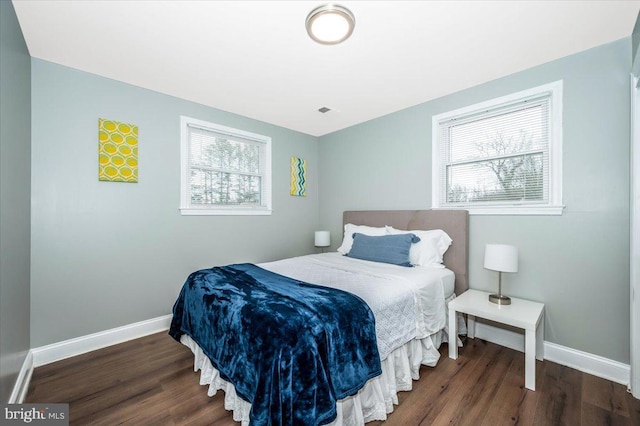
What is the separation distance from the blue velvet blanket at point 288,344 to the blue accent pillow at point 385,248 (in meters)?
1.14

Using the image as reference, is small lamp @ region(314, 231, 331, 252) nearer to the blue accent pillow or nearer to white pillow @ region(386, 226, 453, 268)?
the blue accent pillow

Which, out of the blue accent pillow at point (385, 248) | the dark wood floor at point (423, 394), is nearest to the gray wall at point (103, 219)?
the dark wood floor at point (423, 394)

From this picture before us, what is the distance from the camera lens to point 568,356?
7.43 feet

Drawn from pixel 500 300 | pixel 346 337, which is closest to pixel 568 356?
pixel 500 300

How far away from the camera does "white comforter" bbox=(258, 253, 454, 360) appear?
6.16ft

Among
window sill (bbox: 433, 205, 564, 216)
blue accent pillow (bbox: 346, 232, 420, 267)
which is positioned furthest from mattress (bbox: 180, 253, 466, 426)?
window sill (bbox: 433, 205, 564, 216)

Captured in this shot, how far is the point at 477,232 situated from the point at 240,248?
112 inches

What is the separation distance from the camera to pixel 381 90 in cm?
294

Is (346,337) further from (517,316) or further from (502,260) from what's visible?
(502,260)

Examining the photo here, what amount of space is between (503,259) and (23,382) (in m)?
3.79

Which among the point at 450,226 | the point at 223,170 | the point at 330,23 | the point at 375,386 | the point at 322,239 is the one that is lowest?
the point at 375,386

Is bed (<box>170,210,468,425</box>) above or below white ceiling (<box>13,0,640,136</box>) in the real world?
below

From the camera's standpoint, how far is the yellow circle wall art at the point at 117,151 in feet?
8.55

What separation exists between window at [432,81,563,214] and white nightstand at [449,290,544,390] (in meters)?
0.85
